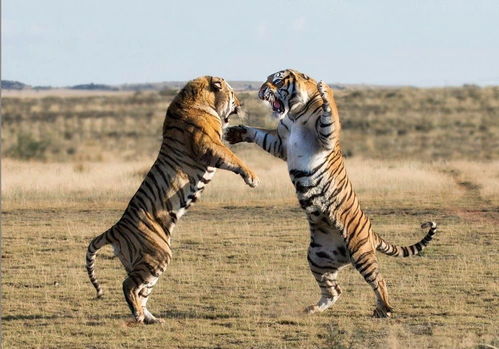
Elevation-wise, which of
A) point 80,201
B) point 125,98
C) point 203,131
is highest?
point 203,131

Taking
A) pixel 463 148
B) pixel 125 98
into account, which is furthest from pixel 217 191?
pixel 125 98

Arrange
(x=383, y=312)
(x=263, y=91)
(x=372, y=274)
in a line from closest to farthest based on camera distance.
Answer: (x=372, y=274)
(x=383, y=312)
(x=263, y=91)

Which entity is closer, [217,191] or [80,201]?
[80,201]

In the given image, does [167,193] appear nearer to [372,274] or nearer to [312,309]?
[312,309]

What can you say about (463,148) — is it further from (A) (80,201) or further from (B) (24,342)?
(B) (24,342)

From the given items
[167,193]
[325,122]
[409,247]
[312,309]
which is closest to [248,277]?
[312,309]

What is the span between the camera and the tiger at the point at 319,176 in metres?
9.41

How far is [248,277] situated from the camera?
1201cm

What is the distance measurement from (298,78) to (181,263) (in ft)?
13.8

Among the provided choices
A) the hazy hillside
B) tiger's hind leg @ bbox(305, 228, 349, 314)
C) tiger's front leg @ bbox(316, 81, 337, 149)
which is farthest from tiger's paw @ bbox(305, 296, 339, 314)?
the hazy hillside

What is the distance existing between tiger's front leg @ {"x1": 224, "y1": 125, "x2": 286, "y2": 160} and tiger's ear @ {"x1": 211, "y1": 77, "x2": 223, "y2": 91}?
39cm

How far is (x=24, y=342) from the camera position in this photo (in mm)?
9094

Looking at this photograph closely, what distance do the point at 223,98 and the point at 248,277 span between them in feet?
9.62

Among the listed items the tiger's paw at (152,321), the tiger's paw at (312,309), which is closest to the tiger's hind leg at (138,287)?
the tiger's paw at (152,321)
